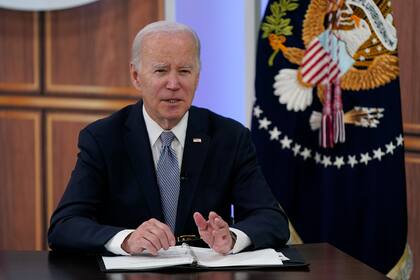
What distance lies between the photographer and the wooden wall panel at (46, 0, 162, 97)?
399 centimetres

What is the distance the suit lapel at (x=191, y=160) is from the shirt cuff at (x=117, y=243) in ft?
1.04

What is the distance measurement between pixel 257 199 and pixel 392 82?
4.15ft

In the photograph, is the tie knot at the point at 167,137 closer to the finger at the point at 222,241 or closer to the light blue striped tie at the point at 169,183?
the light blue striped tie at the point at 169,183

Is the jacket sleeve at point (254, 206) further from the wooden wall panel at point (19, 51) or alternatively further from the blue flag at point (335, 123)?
the wooden wall panel at point (19, 51)

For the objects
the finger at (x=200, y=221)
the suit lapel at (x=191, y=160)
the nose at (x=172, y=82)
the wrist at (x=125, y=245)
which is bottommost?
Result: the wrist at (x=125, y=245)

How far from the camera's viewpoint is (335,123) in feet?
11.0

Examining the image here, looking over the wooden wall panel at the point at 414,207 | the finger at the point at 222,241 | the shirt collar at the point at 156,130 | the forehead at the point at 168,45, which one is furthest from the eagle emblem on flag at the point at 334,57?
the finger at the point at 222,241

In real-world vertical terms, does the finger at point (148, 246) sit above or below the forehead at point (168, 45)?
below

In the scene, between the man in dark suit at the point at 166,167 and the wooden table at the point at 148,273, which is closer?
the wooden table at the point at 148,273

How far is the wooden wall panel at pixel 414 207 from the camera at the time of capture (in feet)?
12.4

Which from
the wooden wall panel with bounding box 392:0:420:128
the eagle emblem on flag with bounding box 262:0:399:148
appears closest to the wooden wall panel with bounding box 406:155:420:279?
the wooden wall panel with bounding box 392:0:420:128

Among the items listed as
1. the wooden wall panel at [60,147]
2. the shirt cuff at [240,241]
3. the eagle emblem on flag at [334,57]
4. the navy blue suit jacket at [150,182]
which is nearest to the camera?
the shirt cuff at [240,241]

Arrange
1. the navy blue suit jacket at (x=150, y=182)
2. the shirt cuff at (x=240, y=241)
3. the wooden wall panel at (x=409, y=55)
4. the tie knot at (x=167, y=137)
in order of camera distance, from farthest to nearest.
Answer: the wooden wall panel at (x=409, y=55) < the tie knot at (x=167, y=137) < the navy blue suit jacket at (x=150, y=182) < the shirt cuff at (x=240, y=241)

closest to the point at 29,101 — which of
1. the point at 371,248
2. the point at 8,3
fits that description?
the point at 8,3
